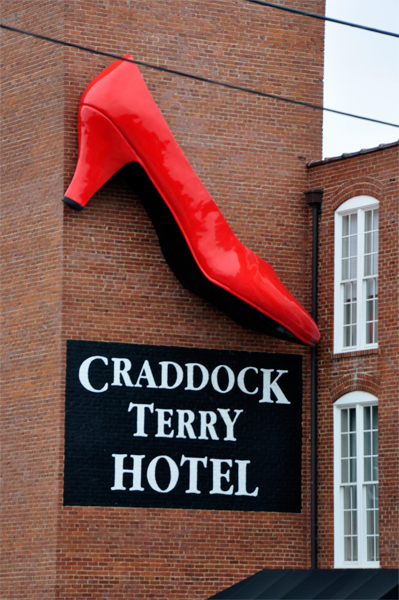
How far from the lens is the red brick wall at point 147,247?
18.1m

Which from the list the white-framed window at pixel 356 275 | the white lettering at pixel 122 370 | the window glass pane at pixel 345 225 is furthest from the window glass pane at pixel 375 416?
the white lettering at pixel 122 370

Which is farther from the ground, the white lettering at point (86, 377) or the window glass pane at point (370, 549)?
the white lettering at point (86, 377)

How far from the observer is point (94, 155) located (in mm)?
18422

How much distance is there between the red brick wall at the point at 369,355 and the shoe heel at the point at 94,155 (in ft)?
13.2

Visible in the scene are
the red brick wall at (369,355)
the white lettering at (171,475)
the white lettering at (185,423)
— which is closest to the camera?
the red brick wall at (369,355)

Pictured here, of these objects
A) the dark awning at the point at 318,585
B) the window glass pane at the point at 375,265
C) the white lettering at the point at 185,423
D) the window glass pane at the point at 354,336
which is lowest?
the dark awning at the point at 318,585

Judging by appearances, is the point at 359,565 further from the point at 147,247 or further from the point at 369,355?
the point at 147,247

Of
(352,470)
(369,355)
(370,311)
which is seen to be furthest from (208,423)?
(370,311)

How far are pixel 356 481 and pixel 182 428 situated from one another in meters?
3.13

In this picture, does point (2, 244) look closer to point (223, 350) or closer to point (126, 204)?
point (126, 204)

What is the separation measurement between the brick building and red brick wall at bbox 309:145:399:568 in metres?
0.03

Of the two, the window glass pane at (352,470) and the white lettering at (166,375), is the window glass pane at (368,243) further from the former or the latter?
the white lettering at (166,375)

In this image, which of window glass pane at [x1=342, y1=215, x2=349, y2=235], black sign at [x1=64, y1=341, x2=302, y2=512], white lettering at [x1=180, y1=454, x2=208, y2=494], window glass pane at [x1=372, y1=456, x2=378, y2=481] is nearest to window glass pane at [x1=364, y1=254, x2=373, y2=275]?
window glass pane at [x1=342, y1=215, x2=349, y2=235]

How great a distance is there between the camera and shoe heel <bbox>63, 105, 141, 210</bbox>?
18.4 meters
